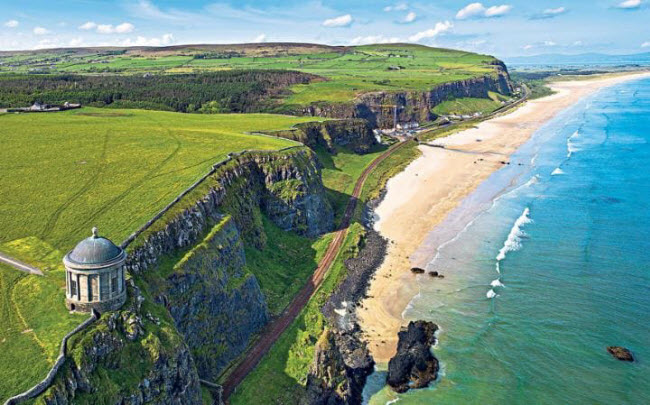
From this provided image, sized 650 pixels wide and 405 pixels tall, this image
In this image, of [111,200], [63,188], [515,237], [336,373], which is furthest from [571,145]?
[63,188]

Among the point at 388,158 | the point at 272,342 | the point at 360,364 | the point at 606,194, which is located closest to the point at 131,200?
the point at 272,342

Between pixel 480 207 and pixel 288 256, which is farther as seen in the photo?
pixel 480 207

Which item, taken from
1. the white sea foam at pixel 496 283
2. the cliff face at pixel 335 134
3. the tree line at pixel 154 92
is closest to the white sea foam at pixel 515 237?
the white sea foam at pixel 496 283

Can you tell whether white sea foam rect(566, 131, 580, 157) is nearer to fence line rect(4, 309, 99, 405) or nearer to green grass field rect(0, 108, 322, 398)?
green grass field rect(0, 108, 322, 398)

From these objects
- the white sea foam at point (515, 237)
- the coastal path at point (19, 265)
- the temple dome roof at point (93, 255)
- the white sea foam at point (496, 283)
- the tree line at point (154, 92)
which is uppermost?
the tree line at point (154, 92)

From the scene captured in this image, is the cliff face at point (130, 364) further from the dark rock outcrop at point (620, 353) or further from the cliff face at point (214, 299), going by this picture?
the dark rock outcrop at point (620, 353)

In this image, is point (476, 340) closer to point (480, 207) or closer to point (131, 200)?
point (131, 200)
